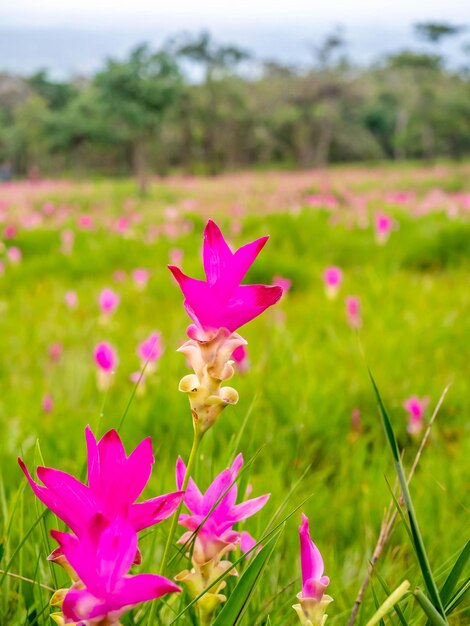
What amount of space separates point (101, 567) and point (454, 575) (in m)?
0.32

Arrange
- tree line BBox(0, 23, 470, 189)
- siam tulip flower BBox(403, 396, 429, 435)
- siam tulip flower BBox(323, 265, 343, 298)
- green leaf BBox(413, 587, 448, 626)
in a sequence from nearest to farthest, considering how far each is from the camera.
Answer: green leaf BBox(413, 587, 448, 626) < siam tulip flower BBox(403, 396, 429, 435) < siam tulip flower BBox(323, 265, 343, 298) < tree line BBox(0, 23, 470, 189)

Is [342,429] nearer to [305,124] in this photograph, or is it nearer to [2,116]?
[305,124]

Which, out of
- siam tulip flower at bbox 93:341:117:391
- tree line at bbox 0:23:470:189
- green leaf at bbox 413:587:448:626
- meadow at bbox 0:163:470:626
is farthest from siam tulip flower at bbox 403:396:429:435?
tree line at bbox 0:23:470:189

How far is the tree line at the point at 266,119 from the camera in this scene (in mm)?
46094

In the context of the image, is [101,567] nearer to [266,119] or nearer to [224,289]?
[224,289]

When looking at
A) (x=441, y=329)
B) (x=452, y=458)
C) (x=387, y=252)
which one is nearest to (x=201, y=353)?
(x=452, y=458)

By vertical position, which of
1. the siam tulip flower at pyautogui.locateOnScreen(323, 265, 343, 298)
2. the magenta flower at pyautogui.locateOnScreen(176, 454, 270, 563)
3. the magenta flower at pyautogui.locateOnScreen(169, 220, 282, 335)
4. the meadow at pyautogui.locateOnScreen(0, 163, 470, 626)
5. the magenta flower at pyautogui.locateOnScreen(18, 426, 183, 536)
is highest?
the magenta flower at pyautogui.locateOnScreen(169, 220, 282, 335)

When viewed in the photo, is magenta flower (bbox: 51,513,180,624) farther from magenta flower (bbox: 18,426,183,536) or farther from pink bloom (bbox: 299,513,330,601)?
pink bloom (bbox: 299,513,330,601)

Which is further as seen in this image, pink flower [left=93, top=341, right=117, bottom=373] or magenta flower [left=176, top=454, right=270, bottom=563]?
pink flower [left=93, top=341, right=117, bottom=373]

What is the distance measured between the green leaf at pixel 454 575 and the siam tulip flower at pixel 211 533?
0.18 meters

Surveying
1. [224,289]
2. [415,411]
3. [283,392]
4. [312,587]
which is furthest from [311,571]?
[283,392]

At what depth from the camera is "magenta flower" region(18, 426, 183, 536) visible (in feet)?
1.56

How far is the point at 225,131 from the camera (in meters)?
61.8

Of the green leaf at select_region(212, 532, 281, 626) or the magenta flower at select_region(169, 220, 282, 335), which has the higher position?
the magenta flower at select_region(169, 220, 282, 335)
